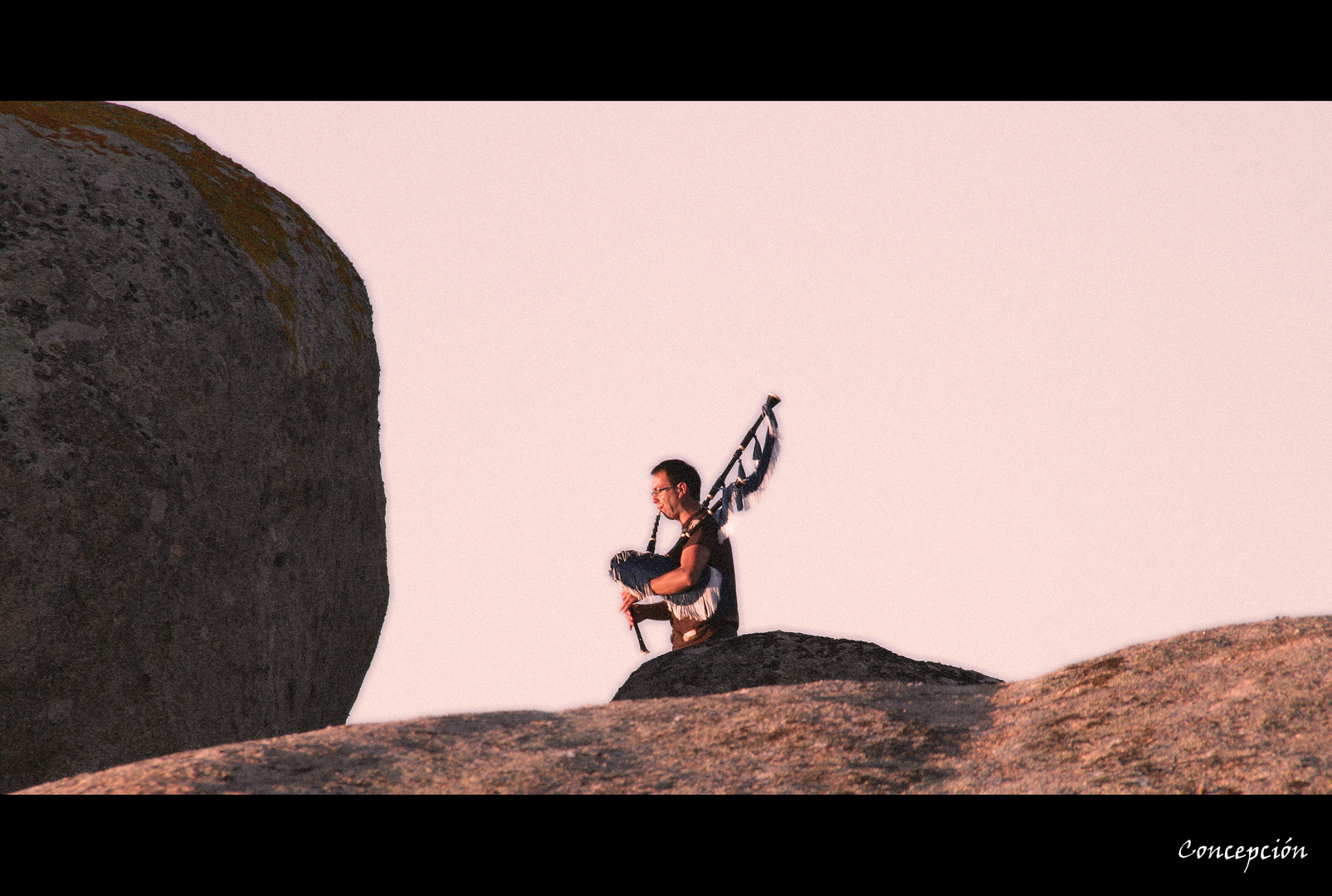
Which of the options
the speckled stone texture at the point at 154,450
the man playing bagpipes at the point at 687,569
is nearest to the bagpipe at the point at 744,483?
the man playing bagpipes at the point at 687,569

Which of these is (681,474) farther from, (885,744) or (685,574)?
(885,744)

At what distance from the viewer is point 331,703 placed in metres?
6.29

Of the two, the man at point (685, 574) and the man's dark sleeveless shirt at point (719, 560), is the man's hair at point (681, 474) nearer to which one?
the man at point (685, 574)

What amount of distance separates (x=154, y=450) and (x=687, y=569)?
3.17 metres

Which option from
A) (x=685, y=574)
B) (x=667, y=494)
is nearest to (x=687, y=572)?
(x=685, y=574)

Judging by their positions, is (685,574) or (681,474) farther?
(681,474)

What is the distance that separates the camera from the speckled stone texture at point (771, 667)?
6.34 meters

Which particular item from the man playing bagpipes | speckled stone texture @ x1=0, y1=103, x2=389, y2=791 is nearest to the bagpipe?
the man playing bagpipes

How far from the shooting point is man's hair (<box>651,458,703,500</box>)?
7.30 meters

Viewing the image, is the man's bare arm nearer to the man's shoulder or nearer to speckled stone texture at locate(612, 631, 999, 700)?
the man's shoulder

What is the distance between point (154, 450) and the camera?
489cm
